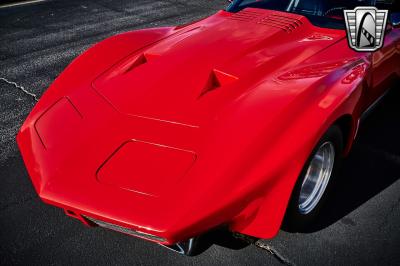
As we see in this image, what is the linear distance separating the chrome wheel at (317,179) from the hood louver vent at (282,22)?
0.87 meters

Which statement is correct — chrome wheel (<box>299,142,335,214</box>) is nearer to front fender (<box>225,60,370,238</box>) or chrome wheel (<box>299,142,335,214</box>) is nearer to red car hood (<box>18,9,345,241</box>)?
front fender (<box>225,60,370,238</box>)

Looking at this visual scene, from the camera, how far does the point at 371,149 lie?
9.67 ft

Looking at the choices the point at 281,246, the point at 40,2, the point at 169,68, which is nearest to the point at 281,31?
the point at 169,68

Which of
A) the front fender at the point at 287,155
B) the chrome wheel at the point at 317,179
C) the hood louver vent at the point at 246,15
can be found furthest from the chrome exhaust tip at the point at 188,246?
the hood louver vent at the point at 246,15

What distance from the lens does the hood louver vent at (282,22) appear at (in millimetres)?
2537

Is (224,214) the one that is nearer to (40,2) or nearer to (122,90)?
(122,90)

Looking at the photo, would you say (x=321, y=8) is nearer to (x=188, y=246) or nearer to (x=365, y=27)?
(x=365, y=27)

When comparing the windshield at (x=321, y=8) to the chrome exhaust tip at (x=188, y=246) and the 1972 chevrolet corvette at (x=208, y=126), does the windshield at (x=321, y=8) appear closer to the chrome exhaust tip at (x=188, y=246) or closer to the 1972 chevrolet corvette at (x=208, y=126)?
the 1972 chevrolet corvette at (x=208, y=126)

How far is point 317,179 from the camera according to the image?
7.26 feet

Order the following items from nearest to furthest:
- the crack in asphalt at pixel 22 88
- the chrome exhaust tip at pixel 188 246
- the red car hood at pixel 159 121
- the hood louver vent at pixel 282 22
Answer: the red car hood at pixel 159 121
the chrome exhaust tip at pixel 188 246
the hood louver vent at pixel 282 22
the crack in asphalt at pixel 22 88

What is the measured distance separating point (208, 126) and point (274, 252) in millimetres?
820

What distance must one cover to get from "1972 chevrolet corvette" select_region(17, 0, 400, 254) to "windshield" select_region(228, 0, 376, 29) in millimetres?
11

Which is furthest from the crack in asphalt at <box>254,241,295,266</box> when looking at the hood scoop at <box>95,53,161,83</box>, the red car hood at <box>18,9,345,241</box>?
the hood scoop at <box>95,53,161,83</box>

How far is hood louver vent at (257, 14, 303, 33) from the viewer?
2537mm
